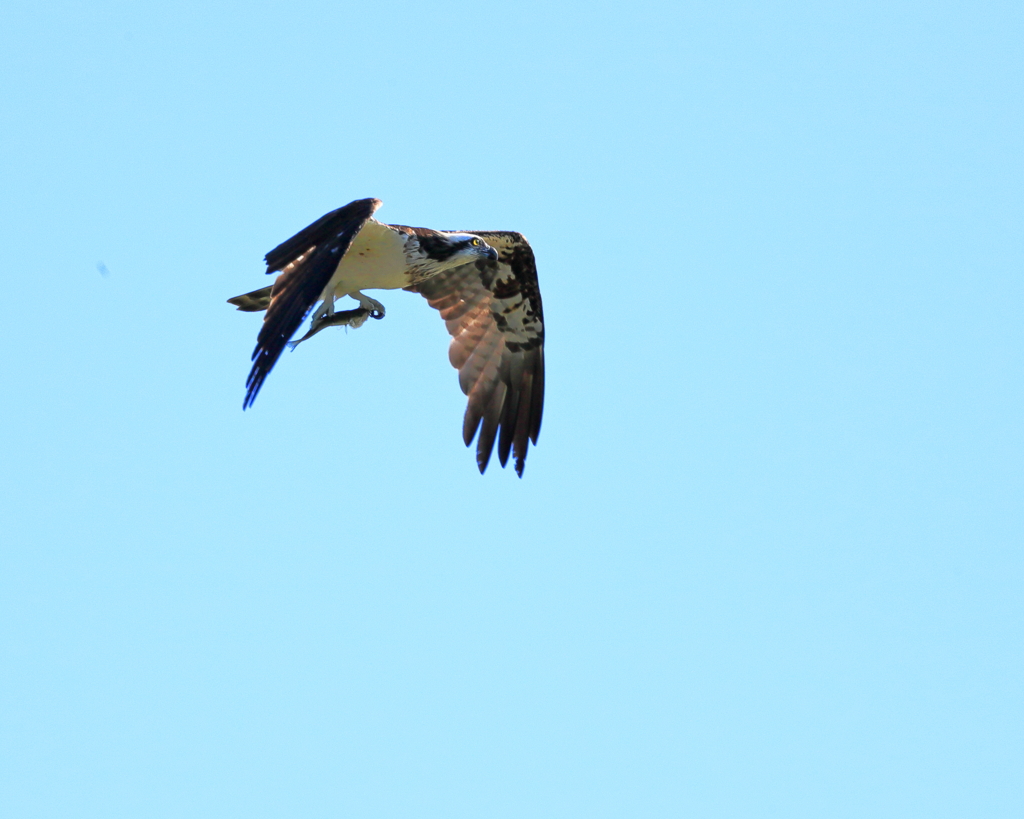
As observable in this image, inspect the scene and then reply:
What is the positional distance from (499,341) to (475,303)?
0.57 m

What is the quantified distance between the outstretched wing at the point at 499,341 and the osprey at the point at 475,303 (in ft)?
0.04

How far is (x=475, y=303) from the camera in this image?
17594mm

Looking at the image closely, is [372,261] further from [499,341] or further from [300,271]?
[499,341]

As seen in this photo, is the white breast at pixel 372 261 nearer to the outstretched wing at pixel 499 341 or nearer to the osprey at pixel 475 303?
the osprey at pixel 475 303

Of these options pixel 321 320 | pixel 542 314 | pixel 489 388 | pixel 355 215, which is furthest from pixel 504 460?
pixel 355 215

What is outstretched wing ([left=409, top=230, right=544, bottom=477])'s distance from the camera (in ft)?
56.0

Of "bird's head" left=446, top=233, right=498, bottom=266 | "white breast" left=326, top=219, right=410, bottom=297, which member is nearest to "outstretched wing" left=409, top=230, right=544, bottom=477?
"bird's head" left=446, top=233, right=498, bottom=266

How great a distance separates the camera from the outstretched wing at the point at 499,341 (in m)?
17.1

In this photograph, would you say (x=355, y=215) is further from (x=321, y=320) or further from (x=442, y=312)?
(x=442, y=312)

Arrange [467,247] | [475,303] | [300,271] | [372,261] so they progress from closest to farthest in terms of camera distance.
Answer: [300,271] < [372,261] < [467,247] < [475,303]

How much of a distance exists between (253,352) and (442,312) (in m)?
5.89

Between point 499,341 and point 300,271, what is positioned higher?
point 499,341

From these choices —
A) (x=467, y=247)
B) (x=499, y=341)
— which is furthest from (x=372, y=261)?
(x=499, y=341)

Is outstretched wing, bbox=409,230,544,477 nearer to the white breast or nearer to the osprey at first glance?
the osprey
